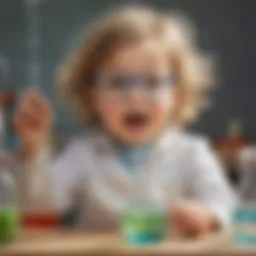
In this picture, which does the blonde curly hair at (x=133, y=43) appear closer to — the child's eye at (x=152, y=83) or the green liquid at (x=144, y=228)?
the child's eye at (x=152, y=83)

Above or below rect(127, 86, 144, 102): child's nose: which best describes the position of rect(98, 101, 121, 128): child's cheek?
below

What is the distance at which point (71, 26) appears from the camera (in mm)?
791

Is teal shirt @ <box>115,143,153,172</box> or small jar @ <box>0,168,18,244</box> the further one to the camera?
teal shirt @ <box>115,143,153,172</box>

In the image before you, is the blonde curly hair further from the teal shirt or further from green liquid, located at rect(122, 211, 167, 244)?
green liquid, located at rect(122, 211, 167, 244)

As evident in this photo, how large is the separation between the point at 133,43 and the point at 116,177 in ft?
0.53

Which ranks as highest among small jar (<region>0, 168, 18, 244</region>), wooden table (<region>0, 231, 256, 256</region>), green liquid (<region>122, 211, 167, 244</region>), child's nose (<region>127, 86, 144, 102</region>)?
child's nose (<region>127, 86, 144, 102</region>)

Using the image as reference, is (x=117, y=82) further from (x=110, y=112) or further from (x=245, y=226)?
(x=245, y=226)

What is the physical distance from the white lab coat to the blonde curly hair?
0.12 ft

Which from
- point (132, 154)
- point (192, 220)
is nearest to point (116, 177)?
point (132, 154)

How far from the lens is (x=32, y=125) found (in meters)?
0.75

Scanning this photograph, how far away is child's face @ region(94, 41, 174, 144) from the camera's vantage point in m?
0.76

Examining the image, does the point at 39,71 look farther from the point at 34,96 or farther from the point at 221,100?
the point at 221,100

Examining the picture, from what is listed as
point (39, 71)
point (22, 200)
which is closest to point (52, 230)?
point (22, 200)

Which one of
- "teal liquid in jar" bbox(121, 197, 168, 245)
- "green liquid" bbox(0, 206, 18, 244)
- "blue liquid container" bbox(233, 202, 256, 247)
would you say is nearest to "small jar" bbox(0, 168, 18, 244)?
"green liquid" bbox(0, 206, 18, 244)
